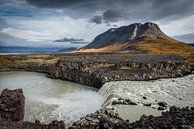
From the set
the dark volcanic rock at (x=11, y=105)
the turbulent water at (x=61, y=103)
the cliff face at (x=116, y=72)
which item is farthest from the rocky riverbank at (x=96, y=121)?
the cliff face at (x=116, y=72)

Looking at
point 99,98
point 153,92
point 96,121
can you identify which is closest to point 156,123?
point 96,121

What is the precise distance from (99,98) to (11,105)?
1719 centimetres

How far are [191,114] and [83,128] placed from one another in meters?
8.52

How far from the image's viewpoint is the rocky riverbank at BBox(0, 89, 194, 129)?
60.2 feet

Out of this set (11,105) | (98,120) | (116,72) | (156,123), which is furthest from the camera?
(116,72)

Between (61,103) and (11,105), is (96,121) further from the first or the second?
(61,103)

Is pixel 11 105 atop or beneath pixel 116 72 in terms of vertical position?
atop

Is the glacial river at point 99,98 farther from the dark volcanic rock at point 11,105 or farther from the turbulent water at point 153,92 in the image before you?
the dark volcanic rock at point 11,105

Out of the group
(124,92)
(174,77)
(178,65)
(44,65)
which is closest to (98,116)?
(124,92)

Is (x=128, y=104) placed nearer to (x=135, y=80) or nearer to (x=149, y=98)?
(x=149, y=98)

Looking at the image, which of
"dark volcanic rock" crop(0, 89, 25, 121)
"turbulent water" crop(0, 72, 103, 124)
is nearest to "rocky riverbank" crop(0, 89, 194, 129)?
"dark volcanic rock" crop(0, 89, 25, 121)

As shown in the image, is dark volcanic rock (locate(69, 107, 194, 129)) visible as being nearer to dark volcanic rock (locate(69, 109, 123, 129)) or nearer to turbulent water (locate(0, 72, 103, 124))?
dark volcanic rock (locate(69, 109, 123, 129))

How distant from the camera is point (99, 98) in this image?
124ft

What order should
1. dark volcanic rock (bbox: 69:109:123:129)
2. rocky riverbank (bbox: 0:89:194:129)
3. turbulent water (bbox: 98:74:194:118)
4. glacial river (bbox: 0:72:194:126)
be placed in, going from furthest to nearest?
turbulent water (bbox: 98:74:194:118) → glacial river (bbox: 0:72:194:126) → dark volcanic rock (bbox: 69:109:123:129) → rocky riverbank (bbox: 0:89:194:129)
